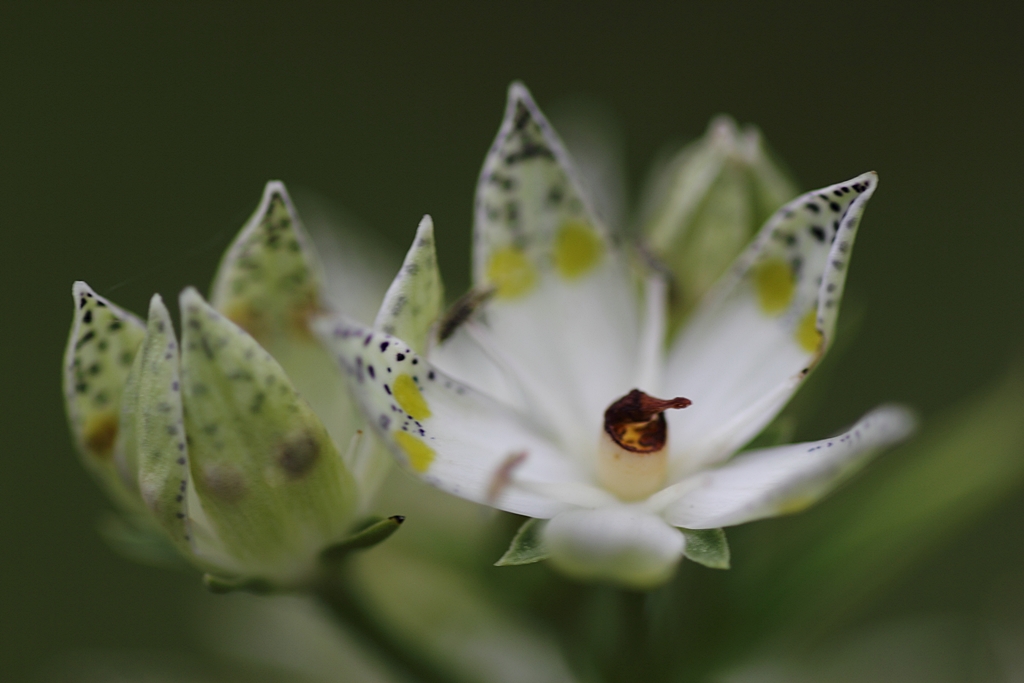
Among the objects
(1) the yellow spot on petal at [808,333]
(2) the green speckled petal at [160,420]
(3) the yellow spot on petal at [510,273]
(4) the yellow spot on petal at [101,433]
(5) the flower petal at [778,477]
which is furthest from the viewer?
(3) the yellow spot on petal at [510,273]

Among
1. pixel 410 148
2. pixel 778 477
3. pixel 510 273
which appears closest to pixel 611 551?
pixel 778 477

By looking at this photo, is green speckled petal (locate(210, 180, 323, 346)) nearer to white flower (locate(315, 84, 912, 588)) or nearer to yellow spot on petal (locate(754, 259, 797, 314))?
white flower (locate(315, 84, 912, 588))

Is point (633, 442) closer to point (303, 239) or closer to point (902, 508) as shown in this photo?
point (303, 239)

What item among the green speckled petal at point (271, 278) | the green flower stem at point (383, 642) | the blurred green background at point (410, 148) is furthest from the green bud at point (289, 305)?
the blurred green background at point (410, 148)

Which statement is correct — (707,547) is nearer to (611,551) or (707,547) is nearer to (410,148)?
(611,551)

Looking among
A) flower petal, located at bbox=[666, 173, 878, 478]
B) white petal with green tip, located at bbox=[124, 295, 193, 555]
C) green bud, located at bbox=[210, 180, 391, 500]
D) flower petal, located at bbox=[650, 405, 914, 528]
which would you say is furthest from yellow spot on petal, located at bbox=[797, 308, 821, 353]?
white petal with green tip, located at bbox=[124, 295, 193, 555]

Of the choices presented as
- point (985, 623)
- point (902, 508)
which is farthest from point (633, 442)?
point (985, 623)

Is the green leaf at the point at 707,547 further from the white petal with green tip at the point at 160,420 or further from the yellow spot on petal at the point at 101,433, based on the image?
the yellow spot on petal at the point at 101,433
